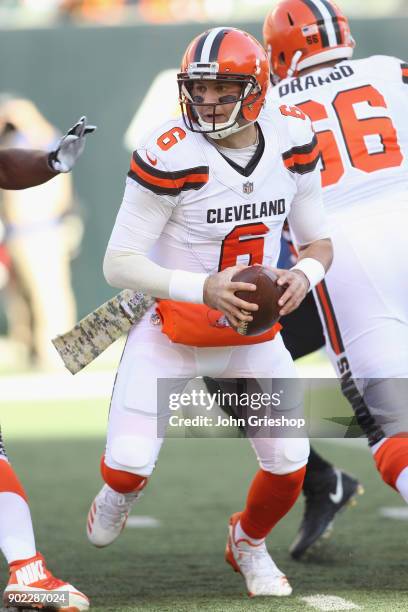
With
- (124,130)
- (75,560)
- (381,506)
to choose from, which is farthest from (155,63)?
(75,560)

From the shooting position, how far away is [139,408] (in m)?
3.80

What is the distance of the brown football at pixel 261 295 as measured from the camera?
3.40m

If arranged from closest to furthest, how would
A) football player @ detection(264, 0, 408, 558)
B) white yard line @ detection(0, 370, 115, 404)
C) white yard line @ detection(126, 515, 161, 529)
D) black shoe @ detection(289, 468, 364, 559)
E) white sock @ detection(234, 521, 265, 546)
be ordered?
football player @ detection(264, 0, 408, 558)
white sock @ detection(234, 521, 265, 546)
black shoe @ detection(289, 468, 364, 559)
white yard line @ detection(126, 515, 161, 529)
white yard line @ detection(0, 370, 115, 404)

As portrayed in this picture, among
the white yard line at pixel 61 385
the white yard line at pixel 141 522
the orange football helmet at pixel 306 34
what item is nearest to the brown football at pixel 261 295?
the orange football helmet at pixel 306 34

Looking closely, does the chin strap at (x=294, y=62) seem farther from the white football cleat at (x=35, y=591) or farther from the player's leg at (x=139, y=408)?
the white football cleat at (x=35, y=591)

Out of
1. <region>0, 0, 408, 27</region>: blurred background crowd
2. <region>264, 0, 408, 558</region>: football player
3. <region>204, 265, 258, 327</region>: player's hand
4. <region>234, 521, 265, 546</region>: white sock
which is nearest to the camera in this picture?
<region>204, 265, 258, 327</region>: player's hand

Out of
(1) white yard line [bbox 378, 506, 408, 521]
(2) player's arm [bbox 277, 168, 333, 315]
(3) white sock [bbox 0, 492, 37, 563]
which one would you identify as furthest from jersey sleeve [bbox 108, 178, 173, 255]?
(1) white yard line [bbox 378, 506, 408, 521]

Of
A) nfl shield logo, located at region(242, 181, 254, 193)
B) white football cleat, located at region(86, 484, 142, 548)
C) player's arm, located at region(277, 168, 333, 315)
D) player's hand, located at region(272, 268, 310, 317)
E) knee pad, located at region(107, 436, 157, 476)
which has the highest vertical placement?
nfl shield logo, located at region(242, 181, 254, 193)

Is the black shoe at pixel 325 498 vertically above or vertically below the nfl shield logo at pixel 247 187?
below

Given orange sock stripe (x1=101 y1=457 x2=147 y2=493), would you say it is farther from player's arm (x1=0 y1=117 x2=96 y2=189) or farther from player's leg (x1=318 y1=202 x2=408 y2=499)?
player's arm (x1=0 y1=117 x2=96 y2=189)

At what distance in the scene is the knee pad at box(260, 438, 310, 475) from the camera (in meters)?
3.84

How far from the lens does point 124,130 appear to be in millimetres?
10797

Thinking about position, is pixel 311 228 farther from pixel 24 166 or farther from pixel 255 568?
pixel 255 568

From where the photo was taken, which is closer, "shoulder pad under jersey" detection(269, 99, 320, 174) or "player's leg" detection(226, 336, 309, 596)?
"shoulder pad under jersey" detection(269, 99, 320, 174)
